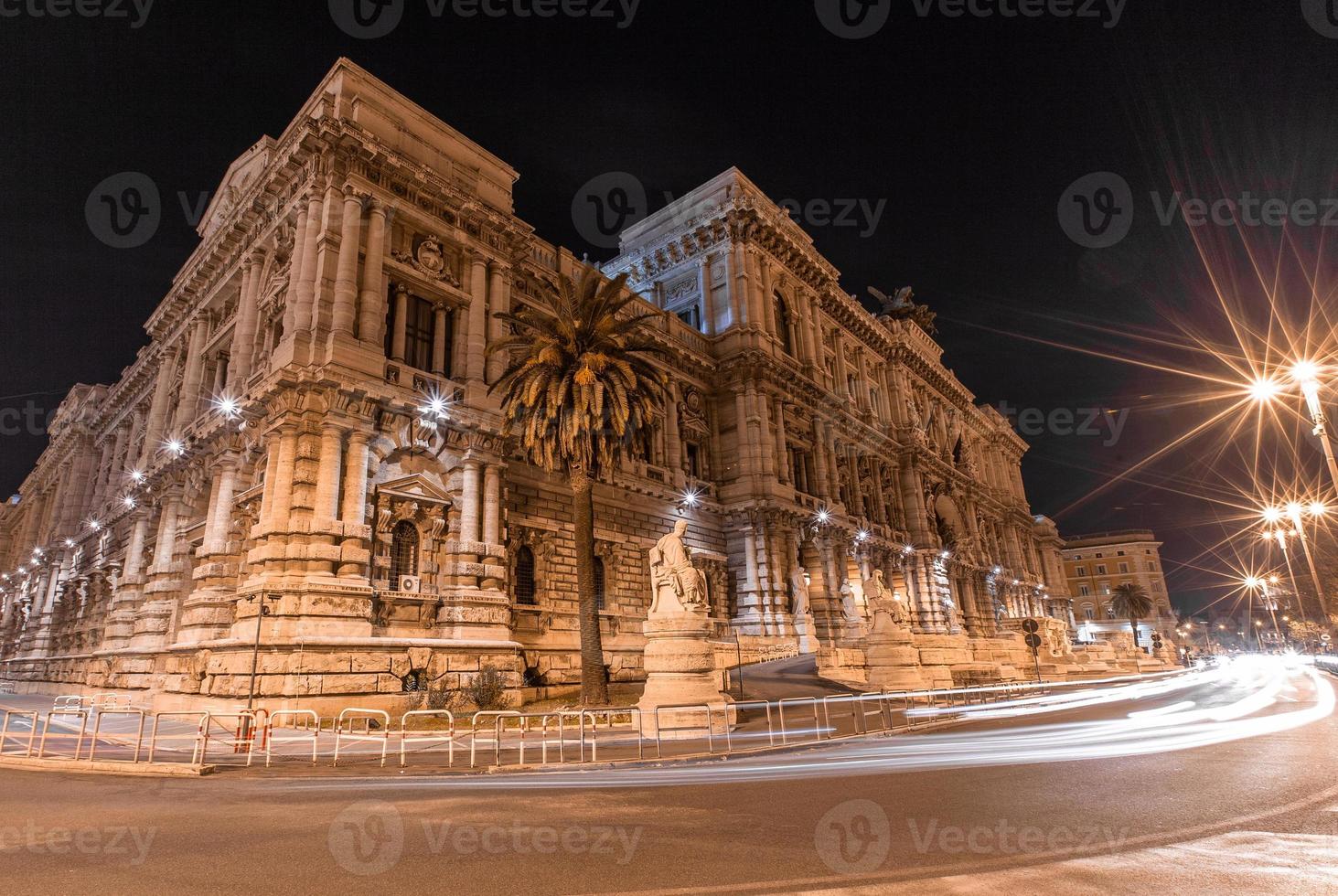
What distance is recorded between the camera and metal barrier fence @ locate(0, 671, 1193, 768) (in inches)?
385

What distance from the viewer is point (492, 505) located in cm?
2069

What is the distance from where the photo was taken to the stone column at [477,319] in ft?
73.7

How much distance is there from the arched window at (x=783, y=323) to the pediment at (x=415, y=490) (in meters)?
22.8

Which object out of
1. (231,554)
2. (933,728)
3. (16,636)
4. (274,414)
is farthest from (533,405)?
(16,636)

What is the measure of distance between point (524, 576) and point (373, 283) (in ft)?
34.3

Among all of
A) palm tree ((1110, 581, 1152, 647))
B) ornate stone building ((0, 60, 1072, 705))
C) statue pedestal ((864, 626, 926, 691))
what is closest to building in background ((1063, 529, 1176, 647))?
palm tree ((1110, 581, 1152, 647))

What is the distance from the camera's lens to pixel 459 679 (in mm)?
18031

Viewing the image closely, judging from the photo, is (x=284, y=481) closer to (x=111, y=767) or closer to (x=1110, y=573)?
(x=111, y=767)

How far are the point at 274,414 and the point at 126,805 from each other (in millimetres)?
13469

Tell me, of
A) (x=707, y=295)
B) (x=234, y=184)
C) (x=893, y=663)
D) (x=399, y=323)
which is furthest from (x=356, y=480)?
(x=707, y=295)

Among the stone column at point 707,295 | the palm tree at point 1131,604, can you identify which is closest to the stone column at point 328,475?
the stone column at point 707,295

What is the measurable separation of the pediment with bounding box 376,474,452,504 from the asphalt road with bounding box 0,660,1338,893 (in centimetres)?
1046

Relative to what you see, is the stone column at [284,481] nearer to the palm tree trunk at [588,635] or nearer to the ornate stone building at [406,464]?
the ornate stone building at [406,464]

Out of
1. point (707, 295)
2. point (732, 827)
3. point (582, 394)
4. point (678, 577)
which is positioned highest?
point (707, 295)
